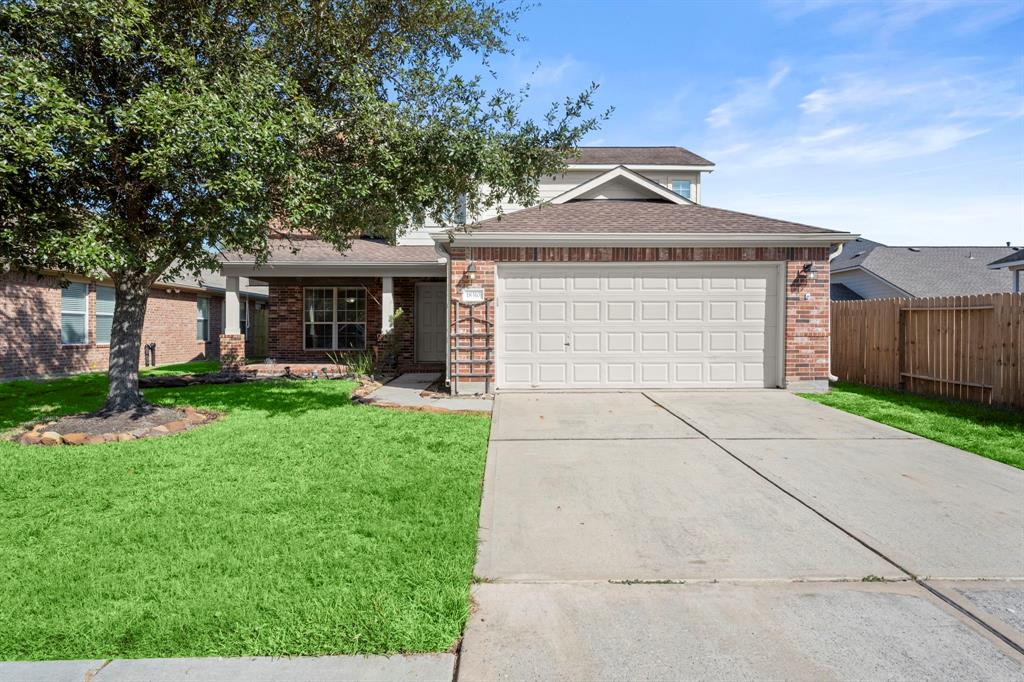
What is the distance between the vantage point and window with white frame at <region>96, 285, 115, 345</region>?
15.2m

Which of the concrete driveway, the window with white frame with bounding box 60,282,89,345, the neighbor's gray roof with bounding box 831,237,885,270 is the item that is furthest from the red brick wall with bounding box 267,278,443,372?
the neighbor's gray roof with bounding box 831,237,885,270

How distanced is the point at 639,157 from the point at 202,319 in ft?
55.7

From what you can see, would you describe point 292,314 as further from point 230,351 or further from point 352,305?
point 230,351

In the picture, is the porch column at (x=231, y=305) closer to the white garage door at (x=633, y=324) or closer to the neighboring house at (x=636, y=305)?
the neighboring house at (x=636, y=305)

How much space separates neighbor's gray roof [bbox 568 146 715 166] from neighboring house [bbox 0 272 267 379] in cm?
1330

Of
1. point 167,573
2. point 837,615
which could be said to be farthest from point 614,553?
point 167,573

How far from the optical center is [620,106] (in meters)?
8.04

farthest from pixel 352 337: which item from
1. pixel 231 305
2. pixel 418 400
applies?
pixel 418 400

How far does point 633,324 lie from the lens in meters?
10.6

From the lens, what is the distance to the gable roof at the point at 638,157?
755 inches

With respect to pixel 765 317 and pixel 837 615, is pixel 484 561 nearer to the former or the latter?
pixel 837 615

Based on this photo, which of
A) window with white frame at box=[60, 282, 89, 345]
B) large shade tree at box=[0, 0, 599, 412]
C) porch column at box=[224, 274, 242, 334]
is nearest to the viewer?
large shade tree at box=[0, 0, 599, 412]

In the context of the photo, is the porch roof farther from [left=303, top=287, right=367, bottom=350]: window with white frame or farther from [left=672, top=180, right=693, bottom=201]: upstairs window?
[left=672, top=180, right=693, bottom=201]: upstairs window

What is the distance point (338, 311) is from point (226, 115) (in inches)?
410
